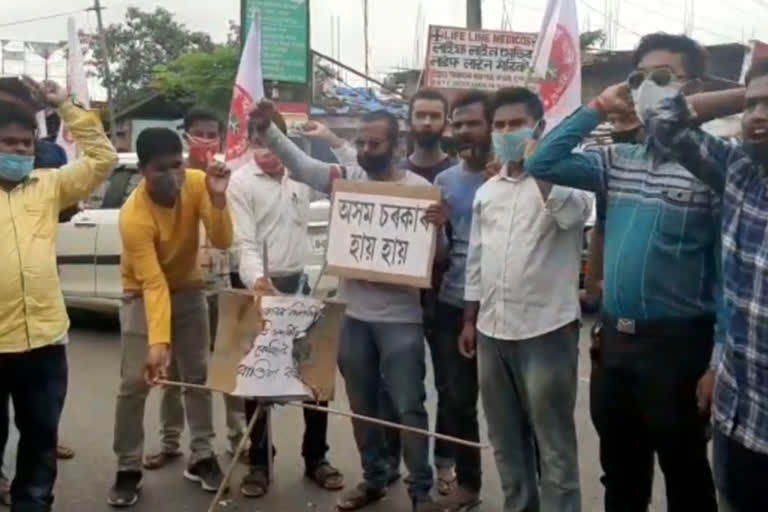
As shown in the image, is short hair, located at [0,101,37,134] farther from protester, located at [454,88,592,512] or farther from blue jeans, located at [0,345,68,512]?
protester, located at [454,88,592,512]

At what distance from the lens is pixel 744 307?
300 centimetres

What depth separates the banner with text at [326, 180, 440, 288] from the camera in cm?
489

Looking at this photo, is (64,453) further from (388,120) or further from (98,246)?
(98,246)

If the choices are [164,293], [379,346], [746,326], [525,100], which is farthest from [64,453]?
[746,326]

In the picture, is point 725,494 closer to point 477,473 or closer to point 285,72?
point 477,473

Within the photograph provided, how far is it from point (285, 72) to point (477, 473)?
16350mm

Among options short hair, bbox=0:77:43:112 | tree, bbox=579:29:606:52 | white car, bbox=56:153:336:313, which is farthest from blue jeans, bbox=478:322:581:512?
tree, bbox=579:29:606:52

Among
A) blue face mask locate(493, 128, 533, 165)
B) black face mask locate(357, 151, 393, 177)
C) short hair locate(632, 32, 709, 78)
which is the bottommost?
black face mask locate(357, 151, 393, 177)

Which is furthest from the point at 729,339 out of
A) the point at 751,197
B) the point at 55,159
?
the point at 55,159

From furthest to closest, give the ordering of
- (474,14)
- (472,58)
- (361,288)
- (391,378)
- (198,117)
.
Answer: (474,14) → (472,58) → (198,117) → (361,288) → (391,378)

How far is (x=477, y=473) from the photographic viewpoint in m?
5.25

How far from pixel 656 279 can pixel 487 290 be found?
0.90m

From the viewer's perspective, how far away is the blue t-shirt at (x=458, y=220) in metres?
4.98

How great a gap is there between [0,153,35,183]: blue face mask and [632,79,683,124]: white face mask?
8.16ft
